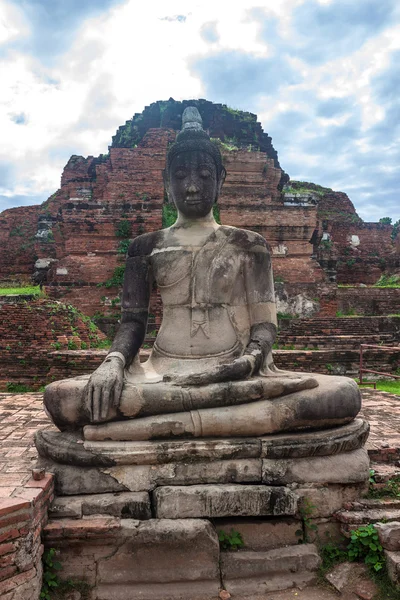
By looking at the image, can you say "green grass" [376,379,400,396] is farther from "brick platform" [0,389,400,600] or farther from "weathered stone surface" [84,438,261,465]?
"weathered stone surface" [84,438,261,465]

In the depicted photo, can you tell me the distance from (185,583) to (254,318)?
6.31 ft

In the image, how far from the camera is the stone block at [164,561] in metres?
2.71

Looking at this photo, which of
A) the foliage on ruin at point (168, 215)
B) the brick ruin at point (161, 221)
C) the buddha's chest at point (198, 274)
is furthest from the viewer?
the foliage on ruin at point (168, 215)

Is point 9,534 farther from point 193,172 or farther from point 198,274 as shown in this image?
point 193,172

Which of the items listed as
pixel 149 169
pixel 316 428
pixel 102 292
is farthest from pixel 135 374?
pixel 149 169

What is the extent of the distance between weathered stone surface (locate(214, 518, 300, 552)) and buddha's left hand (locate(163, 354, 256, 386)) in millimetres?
892

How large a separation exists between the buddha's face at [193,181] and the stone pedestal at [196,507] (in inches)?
75.4

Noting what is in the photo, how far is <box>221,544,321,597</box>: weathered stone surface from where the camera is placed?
272cm

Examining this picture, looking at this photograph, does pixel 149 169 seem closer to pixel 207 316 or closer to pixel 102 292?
pixel 102 292

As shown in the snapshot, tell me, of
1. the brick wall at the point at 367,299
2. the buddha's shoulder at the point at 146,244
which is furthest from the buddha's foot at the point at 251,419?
the brick wall at the point at 367,299

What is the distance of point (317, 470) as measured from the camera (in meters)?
3.04

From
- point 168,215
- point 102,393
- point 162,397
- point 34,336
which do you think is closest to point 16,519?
point 102,393

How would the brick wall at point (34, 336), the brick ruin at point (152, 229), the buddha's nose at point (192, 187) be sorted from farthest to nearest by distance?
the brick ruin at point (152, 229) → the brick wall at point (34, 336) → the buddha's nose at point (192, 187)

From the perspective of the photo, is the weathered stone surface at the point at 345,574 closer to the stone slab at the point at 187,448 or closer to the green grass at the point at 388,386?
the stone slab at the point at 187,448
